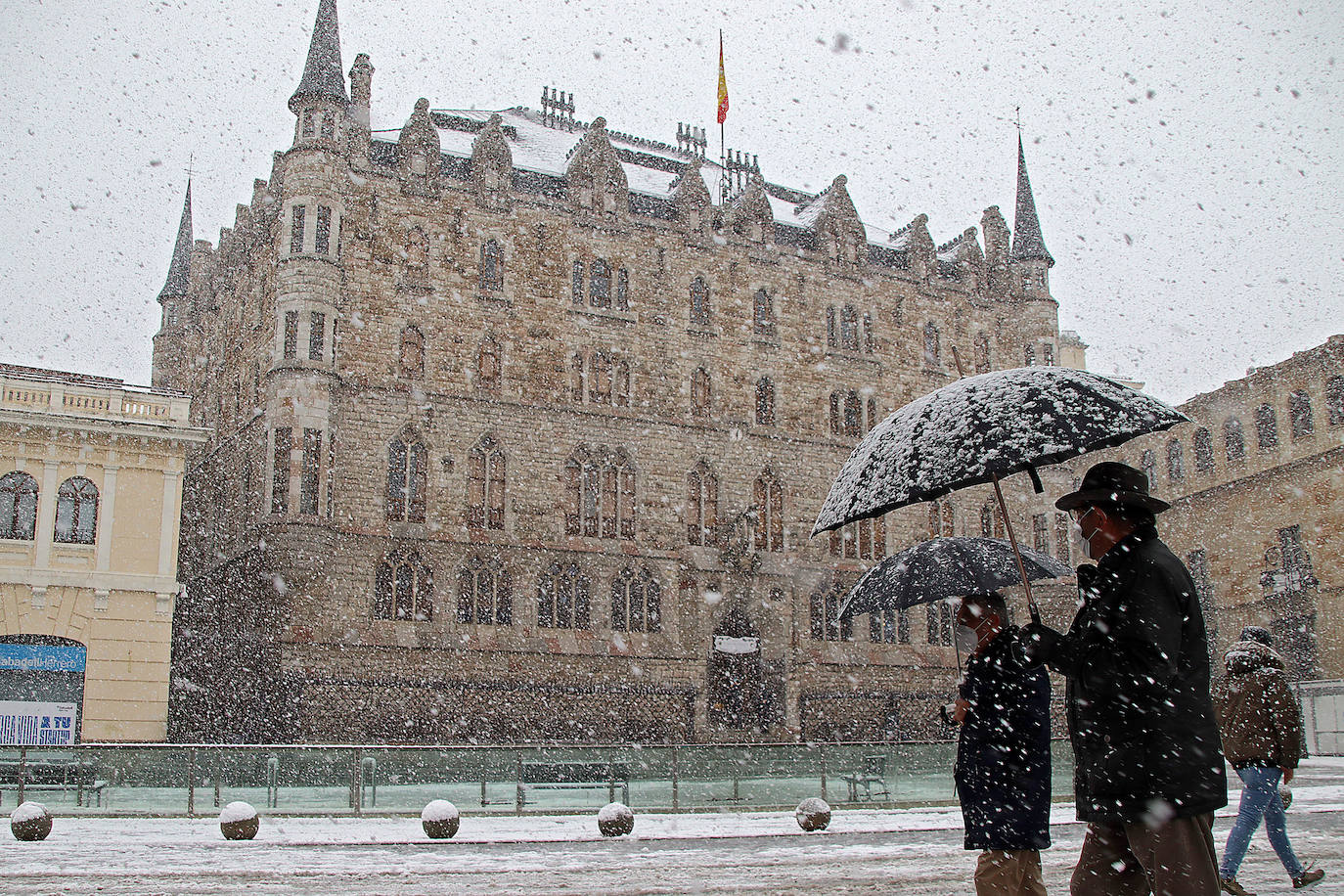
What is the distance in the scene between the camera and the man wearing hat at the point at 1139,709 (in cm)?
459

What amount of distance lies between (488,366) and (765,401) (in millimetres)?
8581

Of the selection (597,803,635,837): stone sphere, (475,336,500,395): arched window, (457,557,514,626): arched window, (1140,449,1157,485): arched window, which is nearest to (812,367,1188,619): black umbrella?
(597,803,635,837): stone sphere

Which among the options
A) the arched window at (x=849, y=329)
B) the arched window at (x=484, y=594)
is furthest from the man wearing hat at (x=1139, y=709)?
the arched window at (x=849, y=329)

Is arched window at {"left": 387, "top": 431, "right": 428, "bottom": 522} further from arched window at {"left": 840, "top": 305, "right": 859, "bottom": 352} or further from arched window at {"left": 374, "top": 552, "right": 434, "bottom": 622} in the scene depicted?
arched window at {"left": 840, "top": 305, "right": 859, "bottom": 352}

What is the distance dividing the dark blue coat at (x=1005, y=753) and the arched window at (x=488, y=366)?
27.3m

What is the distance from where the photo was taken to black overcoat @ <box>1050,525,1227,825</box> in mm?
4602

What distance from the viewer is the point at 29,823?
12.7 metres

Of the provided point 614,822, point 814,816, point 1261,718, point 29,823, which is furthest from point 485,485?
point 1261,718

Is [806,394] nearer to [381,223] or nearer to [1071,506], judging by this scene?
[381,223]

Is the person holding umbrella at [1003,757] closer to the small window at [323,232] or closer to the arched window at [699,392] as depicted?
the small window at [323,232]

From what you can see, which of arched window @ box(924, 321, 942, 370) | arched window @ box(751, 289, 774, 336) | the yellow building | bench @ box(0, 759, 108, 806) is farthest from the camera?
arched window @ box(924, 321, 942, 370)

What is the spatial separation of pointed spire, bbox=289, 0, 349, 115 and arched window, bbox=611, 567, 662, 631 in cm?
1478

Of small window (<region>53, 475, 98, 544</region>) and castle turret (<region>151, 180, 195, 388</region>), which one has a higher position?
castle turret (<region>151, 180, 195, 388</region>)

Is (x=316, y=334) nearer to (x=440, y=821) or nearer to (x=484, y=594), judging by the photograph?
(x=484, y=594)
